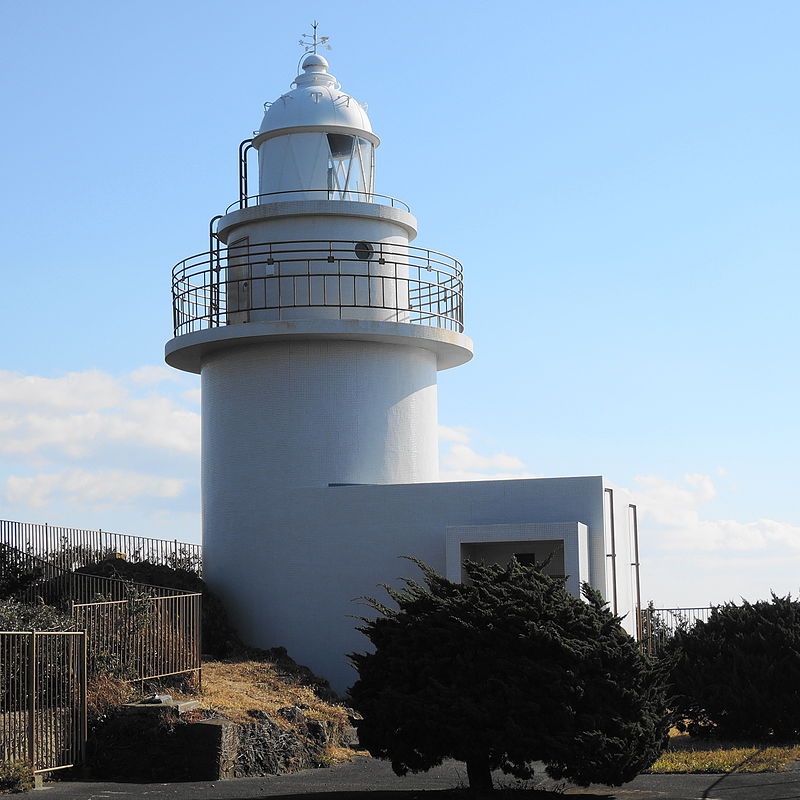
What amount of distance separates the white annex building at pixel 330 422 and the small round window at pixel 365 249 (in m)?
0.03

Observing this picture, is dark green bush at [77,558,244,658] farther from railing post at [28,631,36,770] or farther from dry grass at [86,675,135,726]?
railing post at [28,631,36,770]

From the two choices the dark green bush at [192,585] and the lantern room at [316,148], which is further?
the lantern room at [316,148]

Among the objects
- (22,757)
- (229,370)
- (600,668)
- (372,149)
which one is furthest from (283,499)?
(600,668)

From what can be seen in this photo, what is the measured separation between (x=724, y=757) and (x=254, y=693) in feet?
24.4

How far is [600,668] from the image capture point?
13.8 meters

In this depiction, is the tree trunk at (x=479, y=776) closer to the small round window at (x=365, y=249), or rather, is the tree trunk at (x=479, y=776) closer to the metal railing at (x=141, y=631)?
the metal railing at (x=141, y=631)

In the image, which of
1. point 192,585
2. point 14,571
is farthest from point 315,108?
point 14,571

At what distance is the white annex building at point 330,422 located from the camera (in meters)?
24.3

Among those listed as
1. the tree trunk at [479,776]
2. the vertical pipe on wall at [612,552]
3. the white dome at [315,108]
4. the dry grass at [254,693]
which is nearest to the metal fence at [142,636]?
the dry grass at [254,693]

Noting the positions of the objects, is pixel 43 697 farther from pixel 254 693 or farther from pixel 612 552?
pixel 612 552

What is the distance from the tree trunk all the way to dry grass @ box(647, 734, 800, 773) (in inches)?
147

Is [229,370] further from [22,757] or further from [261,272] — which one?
[22,757]

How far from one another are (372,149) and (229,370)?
19.9ft

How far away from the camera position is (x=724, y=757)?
1759cm
